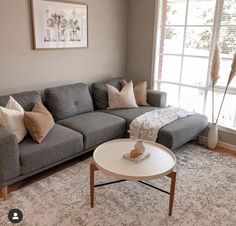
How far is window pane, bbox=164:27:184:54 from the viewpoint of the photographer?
3.67 metres

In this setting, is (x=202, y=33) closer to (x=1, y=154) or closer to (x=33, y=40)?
(x=33, y=40)

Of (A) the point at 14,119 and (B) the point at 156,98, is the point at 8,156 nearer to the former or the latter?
(A) the point at 14,119

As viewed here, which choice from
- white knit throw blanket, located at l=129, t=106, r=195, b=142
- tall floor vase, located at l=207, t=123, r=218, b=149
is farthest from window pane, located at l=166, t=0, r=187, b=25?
tall floor vase, located at l=207, t=123, r=218, b=149

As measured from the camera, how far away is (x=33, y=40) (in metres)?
3.05

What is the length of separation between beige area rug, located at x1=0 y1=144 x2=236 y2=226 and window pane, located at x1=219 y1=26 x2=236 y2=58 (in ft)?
4.82

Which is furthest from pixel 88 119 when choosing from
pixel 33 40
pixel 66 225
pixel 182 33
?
pixel 182 33

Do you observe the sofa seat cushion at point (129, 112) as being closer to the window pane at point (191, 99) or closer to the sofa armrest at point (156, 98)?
the sofa armrest at point (156, 98)

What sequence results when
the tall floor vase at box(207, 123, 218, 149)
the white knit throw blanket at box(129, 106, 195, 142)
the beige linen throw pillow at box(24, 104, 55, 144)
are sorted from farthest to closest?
the tall floor vase at box(207, 123, 218, 149) → the white knit throw blanket at box(129, 106, 195, 142) → the beige linen throw pillow at box(24, 104, 55, 144)

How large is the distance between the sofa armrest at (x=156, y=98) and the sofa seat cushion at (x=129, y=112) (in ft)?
0.54

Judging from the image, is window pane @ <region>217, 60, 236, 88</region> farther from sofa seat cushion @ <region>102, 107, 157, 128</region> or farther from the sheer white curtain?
sofa seat cushion @ <region>102, 107, 157, 128</region>

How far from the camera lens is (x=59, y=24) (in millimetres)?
3252

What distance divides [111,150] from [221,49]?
205 centimetres

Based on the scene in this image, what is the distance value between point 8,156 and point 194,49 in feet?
8.98

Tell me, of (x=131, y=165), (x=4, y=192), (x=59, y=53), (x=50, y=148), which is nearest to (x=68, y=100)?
(x=59, y=53)
